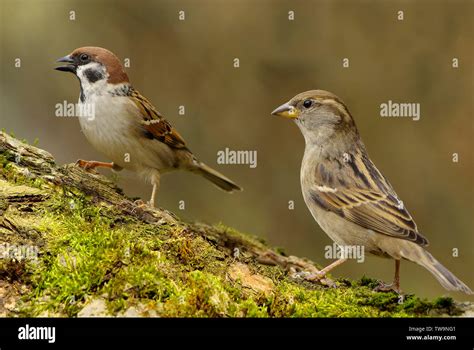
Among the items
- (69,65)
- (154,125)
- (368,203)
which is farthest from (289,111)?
(69,65)

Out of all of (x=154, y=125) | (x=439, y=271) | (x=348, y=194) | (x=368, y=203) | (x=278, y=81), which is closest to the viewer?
(x=439, y=271)

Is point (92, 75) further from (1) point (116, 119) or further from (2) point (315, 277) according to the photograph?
(2) point (315, 277)

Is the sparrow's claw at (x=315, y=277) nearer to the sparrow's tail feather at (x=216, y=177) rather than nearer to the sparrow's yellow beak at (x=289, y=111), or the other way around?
the sparrow's yellow beak at (x=289, y=111)

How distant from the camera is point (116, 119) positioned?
6.81m

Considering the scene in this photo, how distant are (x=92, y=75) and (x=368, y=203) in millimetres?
3303

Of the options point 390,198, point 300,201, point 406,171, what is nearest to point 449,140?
point 406,171

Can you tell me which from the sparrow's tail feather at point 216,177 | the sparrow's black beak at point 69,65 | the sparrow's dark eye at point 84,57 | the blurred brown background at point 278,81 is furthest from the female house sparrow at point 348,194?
the blurred brown background at point 278,81

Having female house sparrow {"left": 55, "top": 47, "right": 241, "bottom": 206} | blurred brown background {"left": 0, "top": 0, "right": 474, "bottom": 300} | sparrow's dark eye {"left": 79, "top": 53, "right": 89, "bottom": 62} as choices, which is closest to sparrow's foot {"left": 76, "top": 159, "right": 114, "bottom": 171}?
female house sparrow {"left": 55, "top": 47, "right": 241, "bottom": 206}

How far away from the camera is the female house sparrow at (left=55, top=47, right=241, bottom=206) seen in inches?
265

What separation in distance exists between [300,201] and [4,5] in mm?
6082

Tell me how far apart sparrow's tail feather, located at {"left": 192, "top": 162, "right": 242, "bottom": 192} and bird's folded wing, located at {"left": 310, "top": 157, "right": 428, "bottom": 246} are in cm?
183

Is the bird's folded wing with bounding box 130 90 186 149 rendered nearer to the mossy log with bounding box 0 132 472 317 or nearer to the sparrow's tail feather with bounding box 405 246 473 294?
the mossy log with bounding box 0 132 472 317
